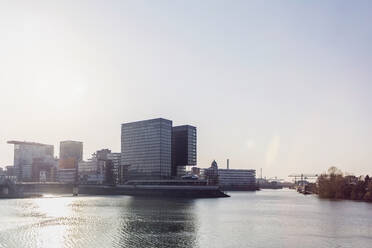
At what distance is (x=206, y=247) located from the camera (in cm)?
6831

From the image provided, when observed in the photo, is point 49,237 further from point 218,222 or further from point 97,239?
point 218,222

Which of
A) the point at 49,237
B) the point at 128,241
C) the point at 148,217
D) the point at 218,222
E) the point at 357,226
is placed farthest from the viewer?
the point at 148,217

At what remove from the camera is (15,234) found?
8075 cm

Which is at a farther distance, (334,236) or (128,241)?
(334,236)

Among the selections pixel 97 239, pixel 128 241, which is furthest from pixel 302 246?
pixel 97 239

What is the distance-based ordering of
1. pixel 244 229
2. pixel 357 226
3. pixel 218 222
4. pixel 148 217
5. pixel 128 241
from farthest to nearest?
pixel 148 217, pixel 218 222, pixel 357 226, pixel 244 229, pixel 128 241

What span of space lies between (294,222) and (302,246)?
35.9 m

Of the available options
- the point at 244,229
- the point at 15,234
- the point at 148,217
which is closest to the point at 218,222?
the point at 244,229

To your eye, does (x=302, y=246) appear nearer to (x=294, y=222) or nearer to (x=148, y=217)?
(x=294, y=222)

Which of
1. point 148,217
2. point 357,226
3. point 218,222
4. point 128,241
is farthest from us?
point 148,217

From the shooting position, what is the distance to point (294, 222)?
341ft

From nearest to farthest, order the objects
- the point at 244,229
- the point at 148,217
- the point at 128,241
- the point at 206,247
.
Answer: the point at 206,247
the point at 128,241
the point at 244,229
the point at 148,217

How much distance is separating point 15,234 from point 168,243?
32007 mm

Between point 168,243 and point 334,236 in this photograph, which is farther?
point 334,236
